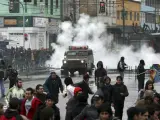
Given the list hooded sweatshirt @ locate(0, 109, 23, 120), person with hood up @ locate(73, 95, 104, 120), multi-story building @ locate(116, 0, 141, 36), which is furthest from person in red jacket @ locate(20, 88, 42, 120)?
multi-story building @ locate(116, 0, 141, 36)

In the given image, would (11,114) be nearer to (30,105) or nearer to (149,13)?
(30,105)

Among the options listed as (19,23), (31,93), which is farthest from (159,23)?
(31,93)

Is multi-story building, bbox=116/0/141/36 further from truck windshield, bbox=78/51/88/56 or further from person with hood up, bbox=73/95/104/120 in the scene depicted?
person with hood up, bbox=73/95/104/120

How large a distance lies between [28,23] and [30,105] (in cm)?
5530

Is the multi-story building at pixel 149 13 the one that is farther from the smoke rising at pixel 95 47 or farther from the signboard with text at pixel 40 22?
the smoke rising at pixel 95 47

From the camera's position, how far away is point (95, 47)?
6425 centimetres

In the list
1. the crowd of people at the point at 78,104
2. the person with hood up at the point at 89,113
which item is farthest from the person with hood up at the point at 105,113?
the person with hood up at the point at 89,113

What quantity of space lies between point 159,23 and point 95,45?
158 feet

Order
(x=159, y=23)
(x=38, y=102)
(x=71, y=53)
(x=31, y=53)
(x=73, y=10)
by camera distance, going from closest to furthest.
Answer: (x=38, y=102) < (x=71, y=53) < (x=31, y=53) < (x=73, y=10) < (x=159, y=23)

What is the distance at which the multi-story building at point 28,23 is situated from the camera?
67.5 meters

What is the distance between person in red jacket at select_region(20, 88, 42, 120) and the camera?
40.7 ft

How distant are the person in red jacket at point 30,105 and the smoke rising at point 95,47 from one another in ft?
133

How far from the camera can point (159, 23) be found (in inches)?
4360

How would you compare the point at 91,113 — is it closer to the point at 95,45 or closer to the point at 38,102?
the point at 38,102
